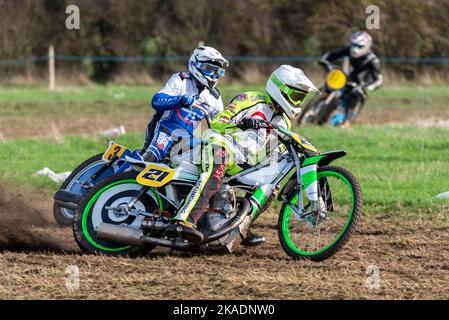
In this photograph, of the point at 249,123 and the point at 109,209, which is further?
the point at 109,209

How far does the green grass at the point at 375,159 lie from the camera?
1177cm

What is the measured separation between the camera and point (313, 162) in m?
8.58

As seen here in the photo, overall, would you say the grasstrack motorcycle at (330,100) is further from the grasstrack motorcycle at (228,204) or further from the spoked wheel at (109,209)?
the spoked wheel at (109,209)

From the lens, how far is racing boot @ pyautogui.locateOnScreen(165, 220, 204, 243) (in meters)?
8.47

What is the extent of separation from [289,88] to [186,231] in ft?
5.34

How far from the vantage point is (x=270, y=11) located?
37.2m

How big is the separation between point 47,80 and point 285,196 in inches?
1007

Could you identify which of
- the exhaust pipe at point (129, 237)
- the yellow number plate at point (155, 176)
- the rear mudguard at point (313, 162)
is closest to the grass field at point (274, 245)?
the exhaust pipe at point (129, 237)

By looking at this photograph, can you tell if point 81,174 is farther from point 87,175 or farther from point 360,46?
point 360,46

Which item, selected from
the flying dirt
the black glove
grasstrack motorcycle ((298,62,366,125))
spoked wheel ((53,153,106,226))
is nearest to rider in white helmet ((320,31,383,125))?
grasstrack motorcycle ((298,62,366,125))

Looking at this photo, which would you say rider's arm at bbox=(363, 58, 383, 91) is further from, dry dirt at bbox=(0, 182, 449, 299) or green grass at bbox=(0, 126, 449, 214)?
dry dirt at bbox=(0, 182, 449, 299)

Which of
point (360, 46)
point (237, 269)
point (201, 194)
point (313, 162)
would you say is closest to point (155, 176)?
point (201, 194)

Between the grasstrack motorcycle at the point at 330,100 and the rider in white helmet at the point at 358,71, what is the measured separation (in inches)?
4.0

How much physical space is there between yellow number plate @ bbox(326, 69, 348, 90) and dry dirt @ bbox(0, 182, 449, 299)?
9.81 m
